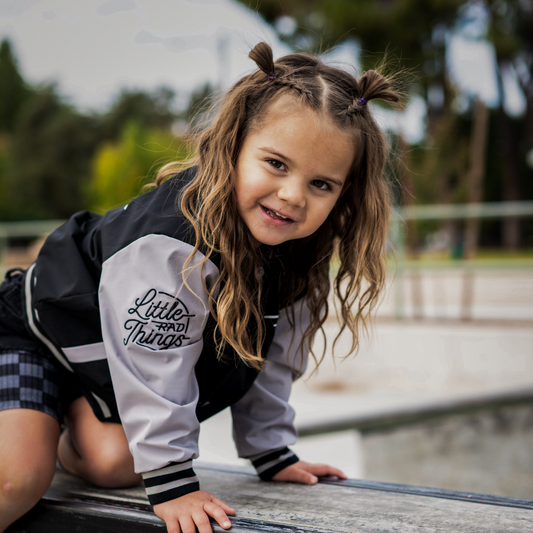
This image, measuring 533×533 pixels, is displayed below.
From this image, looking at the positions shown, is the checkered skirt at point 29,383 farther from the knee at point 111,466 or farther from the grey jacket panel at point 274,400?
the grey jacket panel at point 274,400

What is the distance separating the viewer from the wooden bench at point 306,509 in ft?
2.95

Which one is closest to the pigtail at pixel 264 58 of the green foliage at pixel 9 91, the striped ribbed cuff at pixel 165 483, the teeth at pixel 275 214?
the teeth at pixel 275 214

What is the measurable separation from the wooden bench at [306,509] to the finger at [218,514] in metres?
0.01

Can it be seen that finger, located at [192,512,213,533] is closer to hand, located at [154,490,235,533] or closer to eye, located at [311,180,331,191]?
hand, located at [154,490,235,533]

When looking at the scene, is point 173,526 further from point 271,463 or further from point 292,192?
point 292,192

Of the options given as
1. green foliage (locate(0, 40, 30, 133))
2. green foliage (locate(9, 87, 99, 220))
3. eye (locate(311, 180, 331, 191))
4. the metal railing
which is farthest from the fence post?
green foliage (locate(0, 40, 30, 133))

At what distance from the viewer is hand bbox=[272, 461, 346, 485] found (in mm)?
1192

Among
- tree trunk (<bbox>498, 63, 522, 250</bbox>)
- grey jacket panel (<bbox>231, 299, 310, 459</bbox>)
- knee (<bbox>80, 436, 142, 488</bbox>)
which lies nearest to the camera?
knee (<bbox>80, 436, 142, 488</bbox>)

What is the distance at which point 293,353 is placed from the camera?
4.09ft

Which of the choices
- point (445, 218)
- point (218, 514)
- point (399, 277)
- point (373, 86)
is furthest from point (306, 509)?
point (445, 218)

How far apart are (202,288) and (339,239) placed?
1.21ft

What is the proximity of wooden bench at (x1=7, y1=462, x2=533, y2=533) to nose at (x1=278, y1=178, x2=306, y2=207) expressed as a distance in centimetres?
55

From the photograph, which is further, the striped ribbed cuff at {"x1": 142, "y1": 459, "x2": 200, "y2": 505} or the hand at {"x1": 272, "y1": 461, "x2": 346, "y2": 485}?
the hand at {"x1": 272, "y1": 461, "x2": 346, "y2": 485}

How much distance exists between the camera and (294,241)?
118cm
